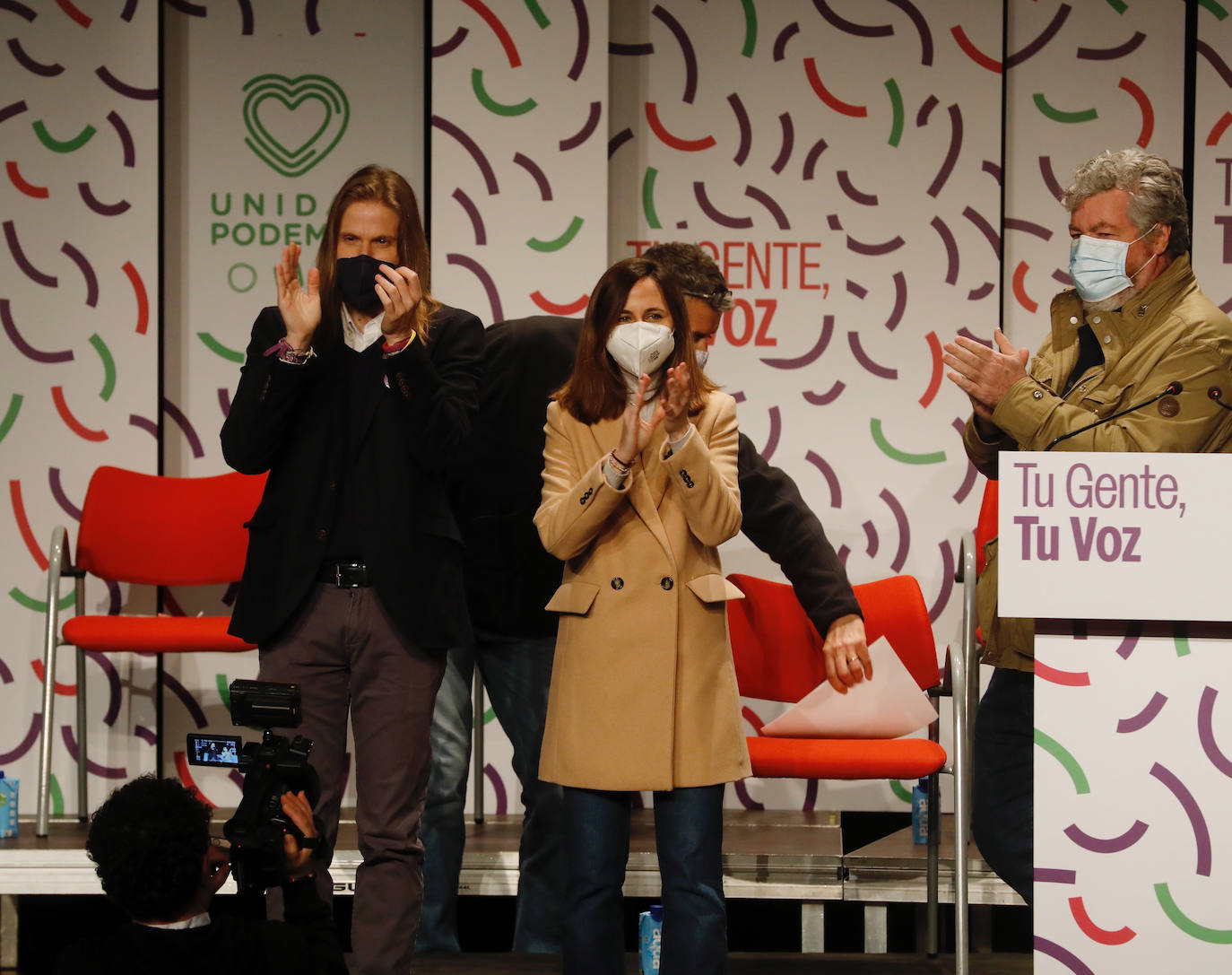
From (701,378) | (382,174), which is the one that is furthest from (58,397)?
(701,378)

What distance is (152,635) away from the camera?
380cm

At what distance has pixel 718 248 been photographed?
14.9 feet

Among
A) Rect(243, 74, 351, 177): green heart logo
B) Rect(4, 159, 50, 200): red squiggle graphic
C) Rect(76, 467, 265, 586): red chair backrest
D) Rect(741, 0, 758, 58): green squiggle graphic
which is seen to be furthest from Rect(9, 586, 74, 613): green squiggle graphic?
Rect(741, 0, 758, 58): green squiggle graphic

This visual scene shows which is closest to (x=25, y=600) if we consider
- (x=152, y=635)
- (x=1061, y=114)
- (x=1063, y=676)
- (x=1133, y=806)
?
(x=152, y=635)

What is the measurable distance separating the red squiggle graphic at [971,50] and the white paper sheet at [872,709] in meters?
2.24

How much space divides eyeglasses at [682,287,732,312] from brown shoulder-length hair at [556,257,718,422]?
404mm

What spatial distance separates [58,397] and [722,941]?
120 inches

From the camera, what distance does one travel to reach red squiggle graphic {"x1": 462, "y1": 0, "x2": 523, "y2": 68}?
4277mm

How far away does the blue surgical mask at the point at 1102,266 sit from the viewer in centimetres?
267

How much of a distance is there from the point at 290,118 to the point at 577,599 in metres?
2.71

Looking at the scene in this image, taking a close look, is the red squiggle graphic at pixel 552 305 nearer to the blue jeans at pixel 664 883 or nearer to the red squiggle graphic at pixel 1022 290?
the red squiggle graphic at pixel 1022 290

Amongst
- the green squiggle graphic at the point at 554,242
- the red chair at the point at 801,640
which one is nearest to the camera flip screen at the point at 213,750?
the red chair at the point at 801,640

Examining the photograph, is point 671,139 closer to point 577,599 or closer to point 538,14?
point 538,14

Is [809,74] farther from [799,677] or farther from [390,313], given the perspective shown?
[390,313]
